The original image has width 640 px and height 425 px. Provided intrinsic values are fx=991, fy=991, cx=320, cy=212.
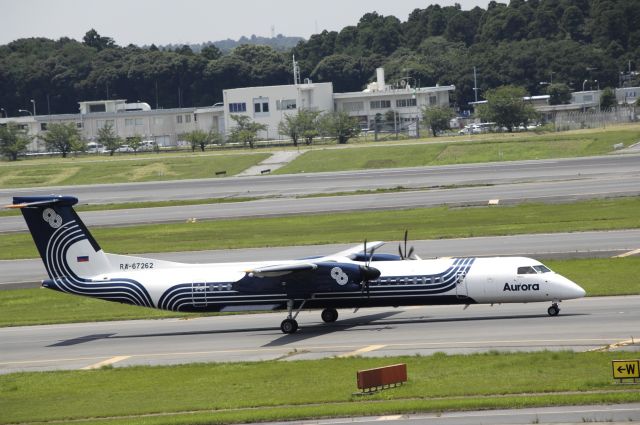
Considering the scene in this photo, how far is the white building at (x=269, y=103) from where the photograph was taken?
500 feet

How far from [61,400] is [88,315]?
14731 mm

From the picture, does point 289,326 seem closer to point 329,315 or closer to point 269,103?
point 329,315

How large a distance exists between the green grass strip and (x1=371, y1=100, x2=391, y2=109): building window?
312ft

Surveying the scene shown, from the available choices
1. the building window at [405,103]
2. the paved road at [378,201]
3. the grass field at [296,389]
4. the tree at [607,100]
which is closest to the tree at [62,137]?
the building window at [405,103]

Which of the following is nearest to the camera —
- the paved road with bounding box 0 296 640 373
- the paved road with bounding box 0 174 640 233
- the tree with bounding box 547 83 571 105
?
the paved road with bounding box 0 296 640 373

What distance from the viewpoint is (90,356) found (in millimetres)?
35000

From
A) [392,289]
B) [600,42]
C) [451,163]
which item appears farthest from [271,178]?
[600,42]

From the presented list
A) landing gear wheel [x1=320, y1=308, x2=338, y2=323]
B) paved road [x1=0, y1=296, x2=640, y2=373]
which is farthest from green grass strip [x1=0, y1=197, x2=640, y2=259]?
landing gear wheel [x1=320, y1=308, x2=338, y2=323]

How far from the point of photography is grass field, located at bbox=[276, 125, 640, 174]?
331 feet

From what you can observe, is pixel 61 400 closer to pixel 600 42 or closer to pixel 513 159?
pixel 513 159

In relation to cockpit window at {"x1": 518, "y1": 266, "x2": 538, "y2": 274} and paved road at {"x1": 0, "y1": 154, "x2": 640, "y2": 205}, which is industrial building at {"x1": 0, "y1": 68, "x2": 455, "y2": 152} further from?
cockpit window at {"x1": 518, "y1": 266, "x2": 538, "y2": 274}

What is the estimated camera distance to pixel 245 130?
14125cm

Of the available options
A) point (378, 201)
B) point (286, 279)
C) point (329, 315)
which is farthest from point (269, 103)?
point (286, 279)

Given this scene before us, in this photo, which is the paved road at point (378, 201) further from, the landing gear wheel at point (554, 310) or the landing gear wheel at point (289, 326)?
the landing gear wheel at point (289, 326)
